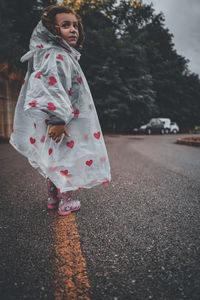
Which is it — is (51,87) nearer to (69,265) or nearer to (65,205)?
(65,205)

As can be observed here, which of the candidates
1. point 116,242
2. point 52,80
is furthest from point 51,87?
point 116,242

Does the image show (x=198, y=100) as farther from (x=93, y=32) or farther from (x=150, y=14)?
(x=93, y=32)

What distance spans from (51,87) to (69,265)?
4.29ft

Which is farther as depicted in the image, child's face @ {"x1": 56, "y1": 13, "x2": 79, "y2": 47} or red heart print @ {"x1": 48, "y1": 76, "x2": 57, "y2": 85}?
child's face @ {"x1": 56, "y1": 13, "x2": 79, "y2": 47}

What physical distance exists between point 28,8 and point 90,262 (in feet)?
61.4

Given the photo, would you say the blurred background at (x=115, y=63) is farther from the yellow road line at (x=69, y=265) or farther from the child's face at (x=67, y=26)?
the yellow road line at (x=69, y=265)

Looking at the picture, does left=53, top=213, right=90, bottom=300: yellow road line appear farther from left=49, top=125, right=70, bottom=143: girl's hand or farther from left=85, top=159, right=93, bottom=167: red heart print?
left=49, top=125, right=70, bottom=143: girl's hand

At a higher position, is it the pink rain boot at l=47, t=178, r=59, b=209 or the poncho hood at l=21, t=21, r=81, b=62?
the poncho hood at l=21, t=21, r=81, b=62

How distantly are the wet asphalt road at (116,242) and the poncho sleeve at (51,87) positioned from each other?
95 centimetres

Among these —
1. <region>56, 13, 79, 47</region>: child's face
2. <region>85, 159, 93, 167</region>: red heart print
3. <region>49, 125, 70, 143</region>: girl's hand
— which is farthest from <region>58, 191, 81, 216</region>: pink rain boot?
<region>56, 13, 79, 47</region>: child's face

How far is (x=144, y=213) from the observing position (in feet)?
7.04

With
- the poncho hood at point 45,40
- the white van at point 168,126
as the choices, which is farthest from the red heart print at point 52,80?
the white van at point 168,126

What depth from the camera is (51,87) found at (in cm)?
181

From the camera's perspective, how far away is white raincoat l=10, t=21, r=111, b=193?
6.06ft
